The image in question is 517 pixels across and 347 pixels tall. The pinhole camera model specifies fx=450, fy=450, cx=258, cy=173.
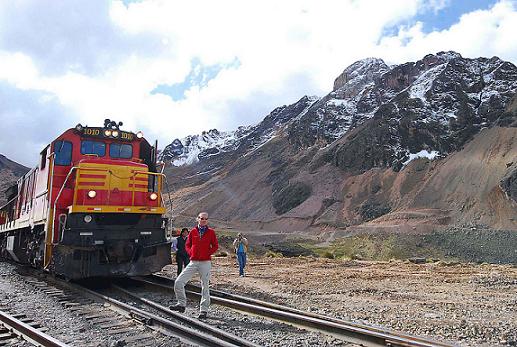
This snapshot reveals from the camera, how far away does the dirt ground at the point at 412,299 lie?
689 centimetres

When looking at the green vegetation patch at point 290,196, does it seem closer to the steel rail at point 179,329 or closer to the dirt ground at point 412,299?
the dirt ground at point 412,299

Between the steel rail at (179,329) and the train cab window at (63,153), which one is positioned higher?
the train cab window at (63,153)

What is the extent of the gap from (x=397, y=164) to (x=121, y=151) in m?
64.0

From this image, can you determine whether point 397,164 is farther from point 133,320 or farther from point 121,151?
point 133,320

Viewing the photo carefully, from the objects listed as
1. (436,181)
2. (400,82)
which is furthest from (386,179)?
(400,82)

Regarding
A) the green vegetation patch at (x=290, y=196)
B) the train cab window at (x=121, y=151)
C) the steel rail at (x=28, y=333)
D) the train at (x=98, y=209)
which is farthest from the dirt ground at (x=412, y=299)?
the green vegetation patch at (x=290, y=196)

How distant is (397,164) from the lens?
2795 inches

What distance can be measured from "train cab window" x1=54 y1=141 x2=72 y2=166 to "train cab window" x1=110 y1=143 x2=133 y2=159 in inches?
42.8

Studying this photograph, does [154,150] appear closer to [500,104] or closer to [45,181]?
[45,181]

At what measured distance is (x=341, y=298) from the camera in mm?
10398

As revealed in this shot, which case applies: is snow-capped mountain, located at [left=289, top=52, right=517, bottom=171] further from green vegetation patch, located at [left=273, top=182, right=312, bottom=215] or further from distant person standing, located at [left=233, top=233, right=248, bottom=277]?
distant person standing, located at [left=233, top=233, right=248, bottom=277]

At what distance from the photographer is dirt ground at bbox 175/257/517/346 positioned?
22.6 ft

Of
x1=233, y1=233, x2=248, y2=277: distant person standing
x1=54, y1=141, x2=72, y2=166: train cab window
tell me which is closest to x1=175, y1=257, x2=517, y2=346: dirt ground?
x1=233, y1=233, x2=248, y2=277: distant person standing

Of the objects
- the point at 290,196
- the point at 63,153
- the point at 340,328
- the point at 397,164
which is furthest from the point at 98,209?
the point at 290,196
